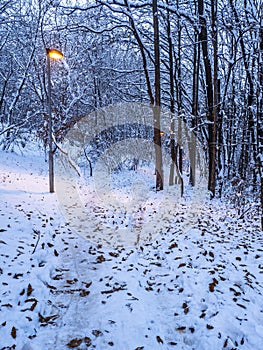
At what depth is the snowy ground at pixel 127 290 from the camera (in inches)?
112

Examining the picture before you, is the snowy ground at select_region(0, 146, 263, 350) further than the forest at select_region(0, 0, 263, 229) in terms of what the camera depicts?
No

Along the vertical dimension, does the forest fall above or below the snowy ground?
above

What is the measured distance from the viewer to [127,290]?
3.79m

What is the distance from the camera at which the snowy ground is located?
9.37 ft

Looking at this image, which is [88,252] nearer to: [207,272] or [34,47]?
A: [207,272]

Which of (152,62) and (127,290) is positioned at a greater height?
(152,62)

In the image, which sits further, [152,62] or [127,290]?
[152,62]

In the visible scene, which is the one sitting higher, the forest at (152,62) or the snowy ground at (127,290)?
the forest at (152,62)

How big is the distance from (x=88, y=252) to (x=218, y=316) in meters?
2.85

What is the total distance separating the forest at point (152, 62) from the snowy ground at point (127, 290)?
162 inches

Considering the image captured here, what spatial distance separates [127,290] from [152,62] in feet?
45.6

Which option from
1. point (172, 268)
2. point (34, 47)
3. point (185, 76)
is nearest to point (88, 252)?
point (172, 268)

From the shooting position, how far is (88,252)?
5.24 metres

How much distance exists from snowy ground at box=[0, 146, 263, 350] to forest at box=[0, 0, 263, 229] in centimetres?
413
